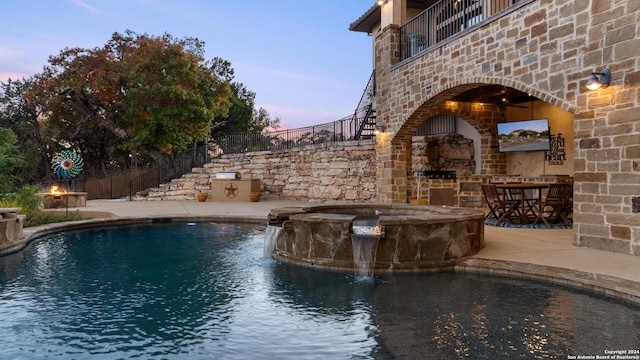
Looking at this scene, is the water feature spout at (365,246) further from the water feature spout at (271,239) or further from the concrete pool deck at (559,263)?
the water feature spout at (271,239)

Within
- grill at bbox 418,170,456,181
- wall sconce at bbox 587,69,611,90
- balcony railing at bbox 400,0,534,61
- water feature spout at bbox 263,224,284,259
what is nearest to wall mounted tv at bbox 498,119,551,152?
grill at bbox 418,170,456,181

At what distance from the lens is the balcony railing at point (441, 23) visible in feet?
29.0

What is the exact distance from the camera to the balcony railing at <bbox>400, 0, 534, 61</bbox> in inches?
348

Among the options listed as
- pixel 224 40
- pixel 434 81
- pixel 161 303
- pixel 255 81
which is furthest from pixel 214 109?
pixel 161 303

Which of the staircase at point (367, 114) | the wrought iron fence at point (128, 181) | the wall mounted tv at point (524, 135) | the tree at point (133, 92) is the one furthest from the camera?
the wrought iron fence at point (128, 181)

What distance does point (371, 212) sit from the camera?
7.94 meters

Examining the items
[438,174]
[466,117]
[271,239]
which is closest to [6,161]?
[271,239]

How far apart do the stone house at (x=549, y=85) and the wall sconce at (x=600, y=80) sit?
0.9 inches

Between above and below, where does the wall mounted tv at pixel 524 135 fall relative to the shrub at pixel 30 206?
above

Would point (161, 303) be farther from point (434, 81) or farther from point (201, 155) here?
point (201, 155)

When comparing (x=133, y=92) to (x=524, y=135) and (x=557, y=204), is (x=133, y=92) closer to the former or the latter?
(x=524, y=135)

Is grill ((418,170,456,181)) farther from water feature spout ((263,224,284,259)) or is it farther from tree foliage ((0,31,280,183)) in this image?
tree foliage ((0,31,280,183))

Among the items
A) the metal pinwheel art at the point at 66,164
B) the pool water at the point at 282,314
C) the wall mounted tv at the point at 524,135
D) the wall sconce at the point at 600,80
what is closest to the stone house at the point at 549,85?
the wall sconce at the point at 600,80

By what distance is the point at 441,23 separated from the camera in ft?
35.4
